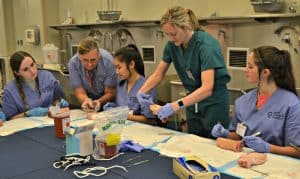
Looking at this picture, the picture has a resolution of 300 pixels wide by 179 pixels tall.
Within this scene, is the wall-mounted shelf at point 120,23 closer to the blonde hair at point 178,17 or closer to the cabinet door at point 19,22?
the cabinet door at point 19,22

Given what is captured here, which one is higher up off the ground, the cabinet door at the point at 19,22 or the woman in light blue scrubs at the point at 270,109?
the cabinet door at the point at 19,22

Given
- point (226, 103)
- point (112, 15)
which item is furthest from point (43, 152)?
point (112, 15)

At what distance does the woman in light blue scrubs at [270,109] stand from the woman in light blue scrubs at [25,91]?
1.42 m

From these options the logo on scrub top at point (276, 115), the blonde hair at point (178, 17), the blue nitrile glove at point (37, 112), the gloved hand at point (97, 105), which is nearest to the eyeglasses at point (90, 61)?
the gloved hand at point (97, 105)

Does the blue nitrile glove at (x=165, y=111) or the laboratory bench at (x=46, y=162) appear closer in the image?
the laboratory bench at (x=46, y=162)

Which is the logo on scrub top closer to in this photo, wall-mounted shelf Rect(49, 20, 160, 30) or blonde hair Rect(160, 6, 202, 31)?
blonde hair Rect(160, 6, 202, 31)

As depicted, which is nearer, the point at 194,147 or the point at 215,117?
the point at 194,147

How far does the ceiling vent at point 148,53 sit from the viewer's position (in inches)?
156

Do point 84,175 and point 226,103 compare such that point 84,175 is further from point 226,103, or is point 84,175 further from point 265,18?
point 265,18

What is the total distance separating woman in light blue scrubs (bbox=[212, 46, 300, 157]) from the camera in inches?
67.8

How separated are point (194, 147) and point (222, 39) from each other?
164 centimetres

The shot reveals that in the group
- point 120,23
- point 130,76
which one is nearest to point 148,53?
point 120,23

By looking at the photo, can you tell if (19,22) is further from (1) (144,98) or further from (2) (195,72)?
(2) (195,72)

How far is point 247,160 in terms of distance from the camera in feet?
5.07
